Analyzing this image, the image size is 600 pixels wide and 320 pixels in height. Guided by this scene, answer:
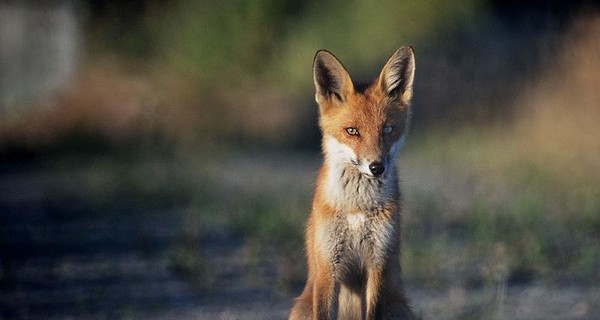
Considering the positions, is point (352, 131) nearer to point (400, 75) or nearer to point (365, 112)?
point (365, 112)

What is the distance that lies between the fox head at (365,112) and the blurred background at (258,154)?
6.37ft

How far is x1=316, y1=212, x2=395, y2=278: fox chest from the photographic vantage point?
525 cm

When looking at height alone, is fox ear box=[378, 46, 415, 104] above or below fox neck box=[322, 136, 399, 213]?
above

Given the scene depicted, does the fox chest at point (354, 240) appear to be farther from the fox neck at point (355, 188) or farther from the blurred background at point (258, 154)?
the blurred background at point (258, 154)

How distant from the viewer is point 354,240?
17.3 ft

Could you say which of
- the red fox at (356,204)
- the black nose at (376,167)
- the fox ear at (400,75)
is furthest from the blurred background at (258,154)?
the black nose at (376,167)

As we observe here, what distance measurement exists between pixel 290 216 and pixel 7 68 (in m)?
9.66

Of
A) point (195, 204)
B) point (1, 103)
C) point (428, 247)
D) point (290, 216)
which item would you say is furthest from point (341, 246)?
point (1, 103)

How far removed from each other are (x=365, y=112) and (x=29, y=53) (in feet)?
44.1

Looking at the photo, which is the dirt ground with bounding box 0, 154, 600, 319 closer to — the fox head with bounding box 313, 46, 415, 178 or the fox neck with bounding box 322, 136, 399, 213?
the fox neck with bounding box 322, 136, 399, 213

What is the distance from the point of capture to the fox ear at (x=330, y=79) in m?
5.56

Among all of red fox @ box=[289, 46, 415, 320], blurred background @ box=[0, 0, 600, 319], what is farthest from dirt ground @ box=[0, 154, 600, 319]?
red fox @ box=[289, 46, 415, 320]

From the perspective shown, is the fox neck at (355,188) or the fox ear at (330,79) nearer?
the fox neck at (355,188)

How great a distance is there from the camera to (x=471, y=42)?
16.9 meters
